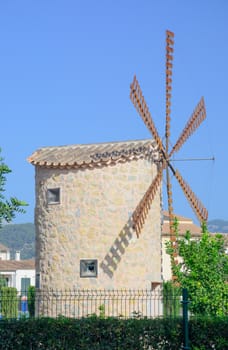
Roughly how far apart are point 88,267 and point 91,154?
3648mm

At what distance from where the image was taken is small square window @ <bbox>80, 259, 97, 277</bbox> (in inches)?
995

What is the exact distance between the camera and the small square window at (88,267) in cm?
2528

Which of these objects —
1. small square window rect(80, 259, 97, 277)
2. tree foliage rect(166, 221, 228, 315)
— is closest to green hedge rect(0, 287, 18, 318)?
small square window rect(80, 259, 97, 277)

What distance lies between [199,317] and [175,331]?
0.65 m

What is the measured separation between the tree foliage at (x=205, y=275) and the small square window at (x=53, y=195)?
4.34 m

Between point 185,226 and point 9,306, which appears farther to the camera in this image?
point 185,226

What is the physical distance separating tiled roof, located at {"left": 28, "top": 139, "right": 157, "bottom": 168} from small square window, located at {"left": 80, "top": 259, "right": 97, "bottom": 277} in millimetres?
3024

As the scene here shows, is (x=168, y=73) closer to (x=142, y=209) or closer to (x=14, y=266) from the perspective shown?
(x=142, y=209)

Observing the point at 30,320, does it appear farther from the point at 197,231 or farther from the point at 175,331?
the point at 197,231

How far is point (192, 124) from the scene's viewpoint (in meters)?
29.3

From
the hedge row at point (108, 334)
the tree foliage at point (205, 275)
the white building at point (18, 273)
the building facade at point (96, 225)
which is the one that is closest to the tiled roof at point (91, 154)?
the building facade at point (96, 225)

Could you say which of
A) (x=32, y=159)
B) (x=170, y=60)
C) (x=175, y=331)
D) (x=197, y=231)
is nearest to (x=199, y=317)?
(x=175, y=331)

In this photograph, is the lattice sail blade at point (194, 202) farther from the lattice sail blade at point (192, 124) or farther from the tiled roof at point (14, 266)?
the tiled roof at point (14, 266)

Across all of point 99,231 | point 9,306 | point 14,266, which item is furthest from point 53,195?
→ point 14,266
